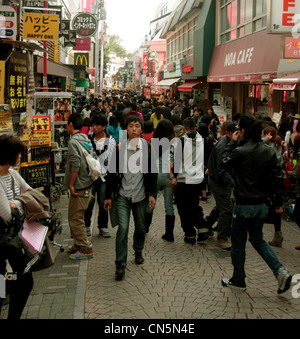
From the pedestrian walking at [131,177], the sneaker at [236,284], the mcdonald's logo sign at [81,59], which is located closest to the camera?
the sneaker at [236,284]

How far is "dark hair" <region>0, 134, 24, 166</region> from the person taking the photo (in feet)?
12.8

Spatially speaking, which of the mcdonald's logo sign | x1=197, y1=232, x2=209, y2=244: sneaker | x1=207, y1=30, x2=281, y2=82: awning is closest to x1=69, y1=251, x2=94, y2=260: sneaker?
x1=197, y1=232, x2=209, y2=244: sneaker

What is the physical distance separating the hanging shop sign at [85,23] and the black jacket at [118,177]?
17412 millimetres

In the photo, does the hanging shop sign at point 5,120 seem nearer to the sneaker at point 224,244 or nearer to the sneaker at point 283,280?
the sneaker at point 224,244

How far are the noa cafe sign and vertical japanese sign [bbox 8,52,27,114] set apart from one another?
247 inches

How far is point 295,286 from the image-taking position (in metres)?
5.28

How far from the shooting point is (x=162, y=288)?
525 centimetres

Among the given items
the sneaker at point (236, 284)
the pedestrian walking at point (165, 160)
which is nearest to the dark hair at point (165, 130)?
the pedestrian walking at point (165, 160)

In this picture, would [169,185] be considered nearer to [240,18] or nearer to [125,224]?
[125,224]

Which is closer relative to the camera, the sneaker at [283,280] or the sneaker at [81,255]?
the sneaker at [283,280]

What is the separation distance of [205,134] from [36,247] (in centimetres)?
509

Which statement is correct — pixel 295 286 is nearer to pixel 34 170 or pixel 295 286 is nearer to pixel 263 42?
pixel 34 170

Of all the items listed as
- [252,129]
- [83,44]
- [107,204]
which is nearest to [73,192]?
[107,204]

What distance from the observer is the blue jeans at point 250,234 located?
4.90 metres
